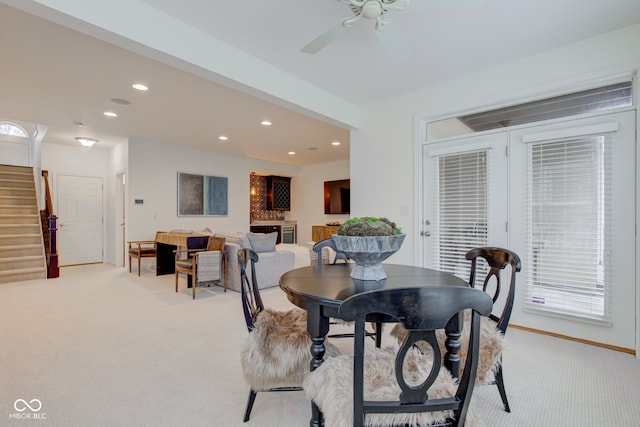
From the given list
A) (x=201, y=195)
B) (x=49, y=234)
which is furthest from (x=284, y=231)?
(x=49, y=234)

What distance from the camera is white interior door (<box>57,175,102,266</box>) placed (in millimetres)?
6914

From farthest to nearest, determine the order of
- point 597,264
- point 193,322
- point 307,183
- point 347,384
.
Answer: point 307,183 → point 193,322 → point 597,264 → point 347,384

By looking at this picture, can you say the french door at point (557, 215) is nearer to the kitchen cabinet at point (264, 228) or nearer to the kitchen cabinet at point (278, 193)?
the kitchen cabinet at point (264, 228)

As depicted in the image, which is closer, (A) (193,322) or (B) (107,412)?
(B) (107,412)

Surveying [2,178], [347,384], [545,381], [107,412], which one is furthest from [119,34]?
[2,178]

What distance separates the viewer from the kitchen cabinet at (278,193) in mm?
9406

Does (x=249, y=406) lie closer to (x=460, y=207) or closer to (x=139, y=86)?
(x=460, y=207)

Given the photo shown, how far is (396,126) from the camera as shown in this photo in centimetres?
397

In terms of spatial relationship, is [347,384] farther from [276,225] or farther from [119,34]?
[276,225]

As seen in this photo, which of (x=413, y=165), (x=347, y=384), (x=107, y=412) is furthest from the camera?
(x=413, y=165)

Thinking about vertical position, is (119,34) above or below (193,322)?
above

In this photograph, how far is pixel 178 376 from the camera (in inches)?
86.4

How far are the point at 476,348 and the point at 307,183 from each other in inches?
335

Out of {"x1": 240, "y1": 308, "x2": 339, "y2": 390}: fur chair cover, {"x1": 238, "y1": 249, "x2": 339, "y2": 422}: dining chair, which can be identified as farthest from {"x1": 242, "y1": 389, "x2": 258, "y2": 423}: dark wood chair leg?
{"x1": 240, "y1": 308, "x2": 339, "y2": 390}: fur chair cover
